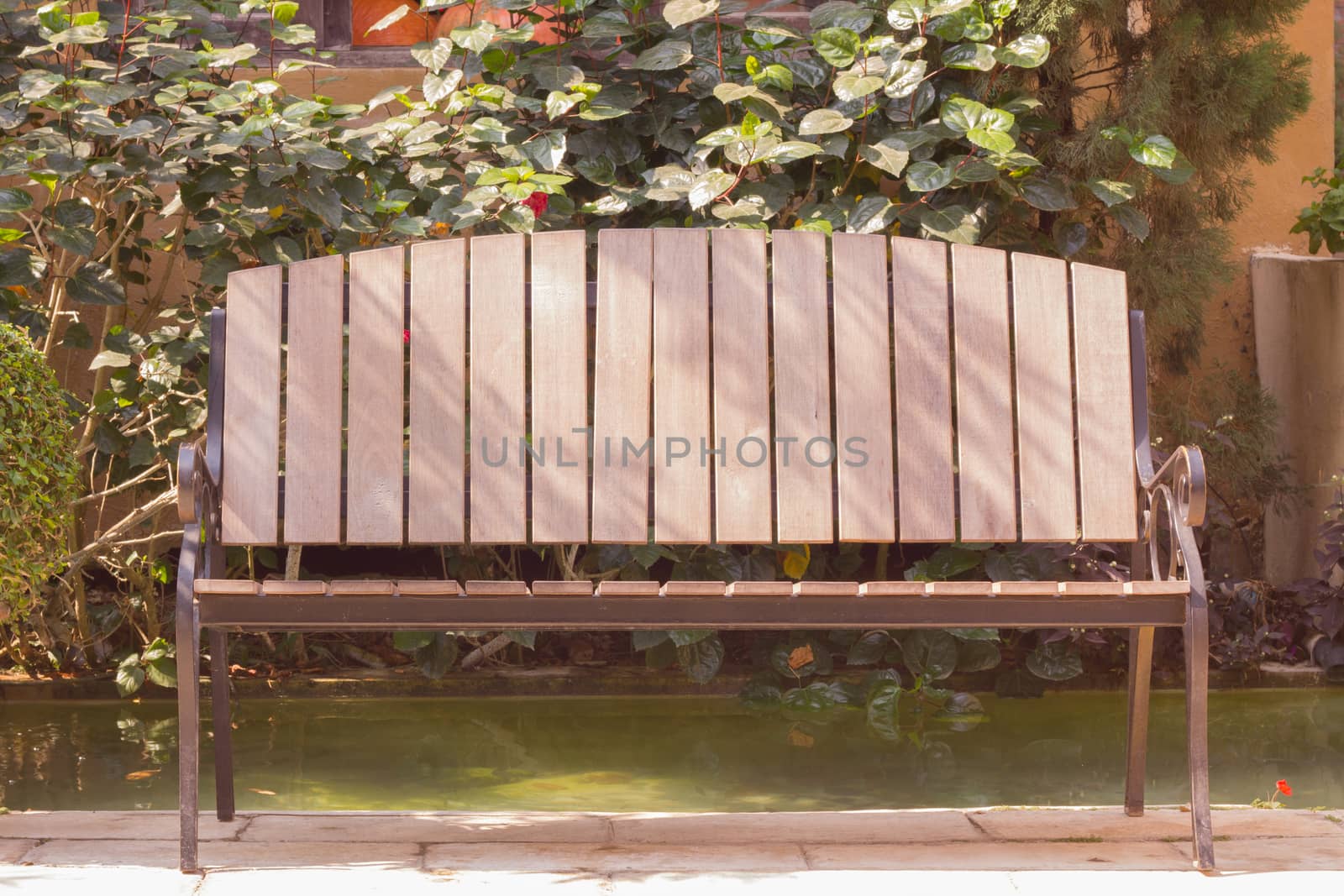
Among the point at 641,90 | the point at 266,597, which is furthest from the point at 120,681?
the point at 641,90

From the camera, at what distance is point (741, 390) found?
268 cm

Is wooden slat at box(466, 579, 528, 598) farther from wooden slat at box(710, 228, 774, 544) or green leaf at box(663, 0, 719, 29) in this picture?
green leaf at box(663, 0, 719, 29)

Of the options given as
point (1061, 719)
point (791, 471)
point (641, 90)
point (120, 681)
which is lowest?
point (1061, 719)

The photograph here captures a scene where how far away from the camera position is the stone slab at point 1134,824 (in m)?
2.55

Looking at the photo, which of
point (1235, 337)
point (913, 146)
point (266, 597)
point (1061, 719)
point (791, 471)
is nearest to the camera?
point (266, 597)

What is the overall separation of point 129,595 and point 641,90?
2.18 meters

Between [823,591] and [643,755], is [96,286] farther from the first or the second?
[823,591]

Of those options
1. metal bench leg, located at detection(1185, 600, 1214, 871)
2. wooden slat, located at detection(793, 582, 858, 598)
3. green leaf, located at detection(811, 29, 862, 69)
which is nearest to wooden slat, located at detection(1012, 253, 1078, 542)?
metal bench leg, located at detection(1185, 600, 1214, 871)

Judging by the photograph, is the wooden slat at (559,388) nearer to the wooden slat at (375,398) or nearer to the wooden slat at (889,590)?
the wooden slat at (375,398)

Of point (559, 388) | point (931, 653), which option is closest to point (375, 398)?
point (559, 388)

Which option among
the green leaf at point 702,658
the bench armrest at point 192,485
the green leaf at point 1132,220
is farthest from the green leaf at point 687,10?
the bench armrest at point 192,485

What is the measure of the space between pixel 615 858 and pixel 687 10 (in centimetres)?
230

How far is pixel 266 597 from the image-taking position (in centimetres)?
233

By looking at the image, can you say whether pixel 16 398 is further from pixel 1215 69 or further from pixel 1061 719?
pixel 1215 69
